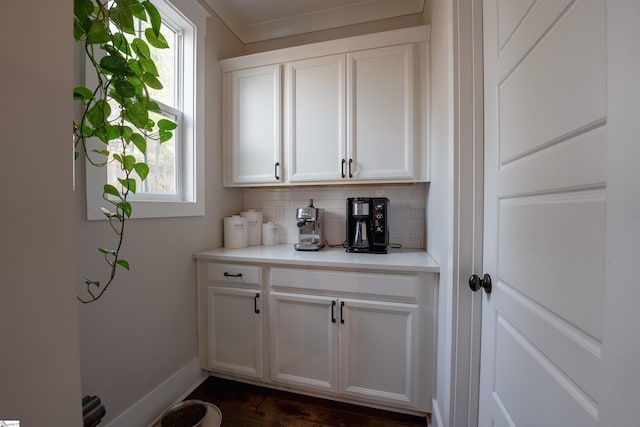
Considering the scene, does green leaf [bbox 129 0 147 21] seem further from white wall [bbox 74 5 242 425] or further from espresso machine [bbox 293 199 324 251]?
espresso machine [bbox 293 199 324 251]

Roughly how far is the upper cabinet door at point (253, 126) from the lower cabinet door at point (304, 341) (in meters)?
0.95

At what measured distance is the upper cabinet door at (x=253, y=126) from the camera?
1948 millimetres

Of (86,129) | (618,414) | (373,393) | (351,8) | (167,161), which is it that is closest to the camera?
(618,414)

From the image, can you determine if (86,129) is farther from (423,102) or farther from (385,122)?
(423,102)

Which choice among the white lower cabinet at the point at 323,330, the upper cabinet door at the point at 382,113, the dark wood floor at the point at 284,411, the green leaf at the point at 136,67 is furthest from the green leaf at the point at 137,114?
the dark wood floor at the point at 284,411

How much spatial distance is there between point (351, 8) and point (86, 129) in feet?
6.90

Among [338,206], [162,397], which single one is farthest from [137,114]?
[162,397]

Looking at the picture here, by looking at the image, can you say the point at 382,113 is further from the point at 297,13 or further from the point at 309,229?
the point at 297,13

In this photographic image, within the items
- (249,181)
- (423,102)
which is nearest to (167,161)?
(249,181)

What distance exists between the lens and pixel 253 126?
2.01 m

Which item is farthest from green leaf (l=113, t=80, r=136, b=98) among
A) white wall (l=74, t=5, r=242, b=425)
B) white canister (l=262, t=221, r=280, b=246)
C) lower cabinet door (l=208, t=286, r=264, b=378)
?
white canister (l=262, t=221, r=280, b=246)

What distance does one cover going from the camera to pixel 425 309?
1.37 meters

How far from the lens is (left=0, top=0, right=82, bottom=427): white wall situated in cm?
32

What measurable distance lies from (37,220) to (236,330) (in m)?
1.57
